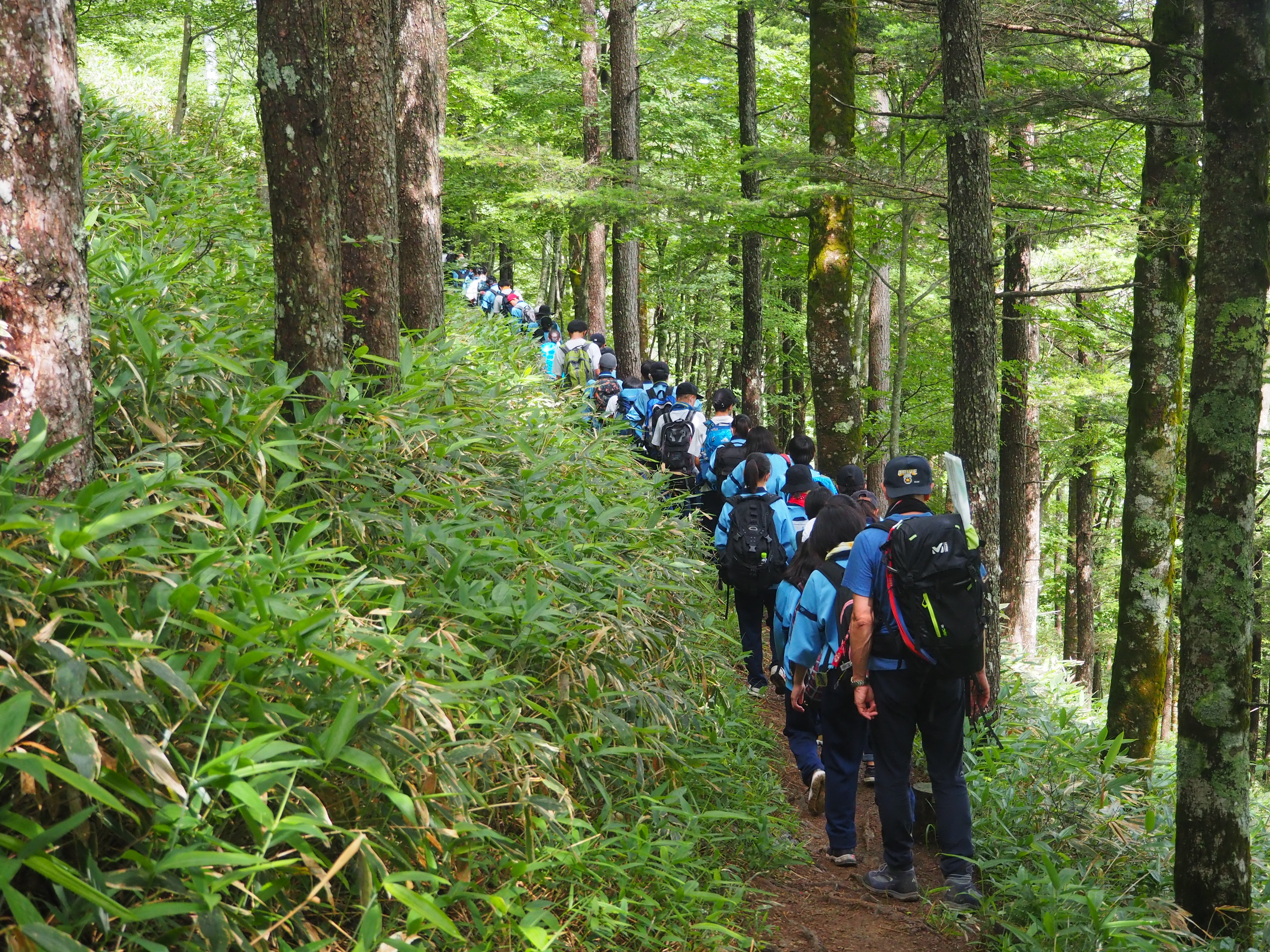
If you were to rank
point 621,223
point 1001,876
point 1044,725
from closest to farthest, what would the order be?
point 1001,876 → point 1044,725 → point 621,223

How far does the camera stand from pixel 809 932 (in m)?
4.55

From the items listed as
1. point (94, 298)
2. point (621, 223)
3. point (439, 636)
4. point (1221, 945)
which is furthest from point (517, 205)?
point (1221, 945)

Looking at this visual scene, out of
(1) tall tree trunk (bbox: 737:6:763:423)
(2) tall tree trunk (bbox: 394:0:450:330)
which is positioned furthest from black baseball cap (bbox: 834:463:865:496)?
(1) tall tree trunk (bbox: 737:6:763:423)

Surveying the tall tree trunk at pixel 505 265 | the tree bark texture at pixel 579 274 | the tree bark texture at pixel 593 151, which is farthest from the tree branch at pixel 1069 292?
the tall tree trunk at pixel 505 265

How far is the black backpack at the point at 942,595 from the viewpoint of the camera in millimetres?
4793

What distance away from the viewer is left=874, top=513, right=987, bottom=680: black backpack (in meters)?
4.79

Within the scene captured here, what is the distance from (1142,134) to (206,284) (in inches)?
434

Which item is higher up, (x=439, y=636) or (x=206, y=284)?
(x=206, y=284)

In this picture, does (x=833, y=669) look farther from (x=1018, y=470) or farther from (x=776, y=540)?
(x=1018, y=470)

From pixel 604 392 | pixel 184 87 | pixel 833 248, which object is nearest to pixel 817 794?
pixel 833 248

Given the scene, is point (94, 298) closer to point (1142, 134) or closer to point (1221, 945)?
point (1221, 945)

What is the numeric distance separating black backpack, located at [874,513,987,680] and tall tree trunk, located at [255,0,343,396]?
324 cm

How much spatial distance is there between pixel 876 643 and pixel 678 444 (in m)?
6.27

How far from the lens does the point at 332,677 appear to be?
2.88m
